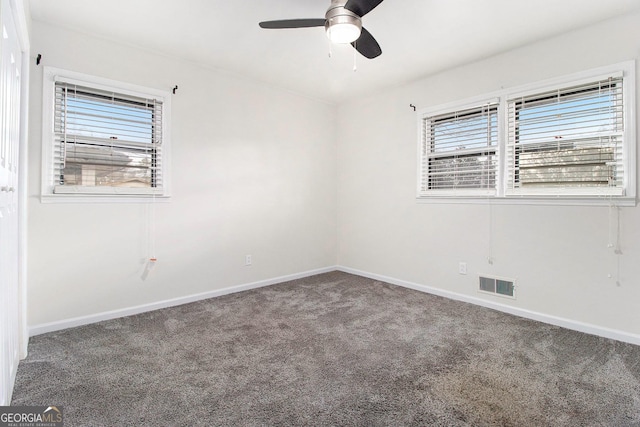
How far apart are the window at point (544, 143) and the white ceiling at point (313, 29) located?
19.7 inches

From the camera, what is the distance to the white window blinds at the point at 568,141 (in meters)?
2.55

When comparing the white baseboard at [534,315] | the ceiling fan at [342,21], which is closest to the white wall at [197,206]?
the white baseboard at [534,315]

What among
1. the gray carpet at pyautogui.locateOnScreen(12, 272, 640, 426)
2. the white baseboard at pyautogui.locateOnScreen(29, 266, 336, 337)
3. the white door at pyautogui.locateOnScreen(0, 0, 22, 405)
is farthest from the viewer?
the white baseboard at pyautogui.locateOnScreen(29, 266, 336, 337)

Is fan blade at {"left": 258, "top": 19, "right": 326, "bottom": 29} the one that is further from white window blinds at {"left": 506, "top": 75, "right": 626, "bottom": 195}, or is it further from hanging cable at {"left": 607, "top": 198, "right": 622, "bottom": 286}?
hanging cable at {"left": 607, "top": 198, "right": 622, "bottom": 286}

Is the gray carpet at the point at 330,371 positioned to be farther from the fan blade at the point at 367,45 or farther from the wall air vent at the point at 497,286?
the fan blade at the point at 367,45

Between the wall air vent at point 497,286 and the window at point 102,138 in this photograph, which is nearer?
the window at point 102,138

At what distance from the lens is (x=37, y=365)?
207 centimetres

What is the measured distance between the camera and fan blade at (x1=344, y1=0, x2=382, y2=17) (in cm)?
189

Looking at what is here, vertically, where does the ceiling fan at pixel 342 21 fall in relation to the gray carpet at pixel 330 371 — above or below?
above

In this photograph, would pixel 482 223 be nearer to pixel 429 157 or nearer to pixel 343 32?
pixel 429 157

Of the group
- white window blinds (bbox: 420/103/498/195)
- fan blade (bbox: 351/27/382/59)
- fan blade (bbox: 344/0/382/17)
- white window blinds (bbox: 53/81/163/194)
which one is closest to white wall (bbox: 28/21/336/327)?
white window blinds (bbox: 53/81/163/194)

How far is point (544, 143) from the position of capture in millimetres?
2881

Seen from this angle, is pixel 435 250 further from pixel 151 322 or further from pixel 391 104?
pixel 151 322

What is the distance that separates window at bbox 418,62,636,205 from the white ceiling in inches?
19.7
